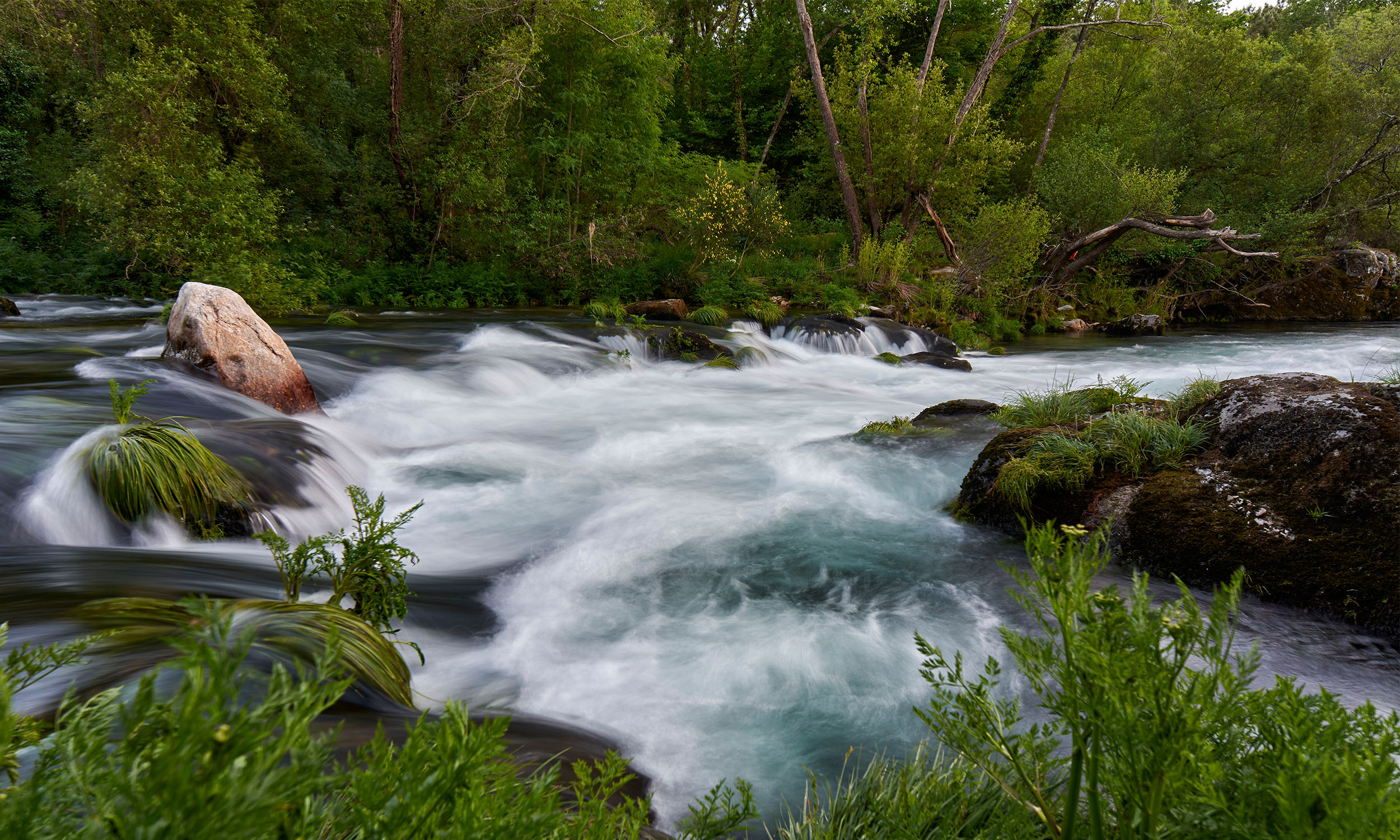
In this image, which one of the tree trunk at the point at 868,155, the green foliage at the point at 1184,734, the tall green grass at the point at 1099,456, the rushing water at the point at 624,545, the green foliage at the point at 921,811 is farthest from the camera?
the tree trunk at the point at 868,155

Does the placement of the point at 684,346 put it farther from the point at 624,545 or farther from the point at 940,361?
the point at 624,545

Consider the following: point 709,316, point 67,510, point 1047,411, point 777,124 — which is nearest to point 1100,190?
point 777,124

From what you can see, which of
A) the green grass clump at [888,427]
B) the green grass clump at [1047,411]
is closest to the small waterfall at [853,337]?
the green grass clump at [888,427]

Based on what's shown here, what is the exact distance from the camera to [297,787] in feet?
3.11

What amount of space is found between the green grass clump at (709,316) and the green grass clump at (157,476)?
1240 cm

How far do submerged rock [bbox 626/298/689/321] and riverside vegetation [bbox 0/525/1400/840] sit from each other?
15.0m

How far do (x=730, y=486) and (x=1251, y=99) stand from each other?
28305mm

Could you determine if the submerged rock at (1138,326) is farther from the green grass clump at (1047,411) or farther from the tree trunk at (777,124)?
the green grass clump at (1047,411)

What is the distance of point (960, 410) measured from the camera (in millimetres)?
8656

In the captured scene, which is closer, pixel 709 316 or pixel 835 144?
pixel 709 316

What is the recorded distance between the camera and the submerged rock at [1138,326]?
20.9m

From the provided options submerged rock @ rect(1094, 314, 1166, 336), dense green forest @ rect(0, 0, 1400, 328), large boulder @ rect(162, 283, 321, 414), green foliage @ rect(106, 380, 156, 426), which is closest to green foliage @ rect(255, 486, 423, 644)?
green foliage @ rect(106, 380, 156, 426)

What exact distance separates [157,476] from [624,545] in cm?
321

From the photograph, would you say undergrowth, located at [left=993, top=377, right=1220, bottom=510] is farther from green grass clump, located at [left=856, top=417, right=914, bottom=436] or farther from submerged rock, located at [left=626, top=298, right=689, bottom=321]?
submerged rock, located at [left=626, top=298, right=689, bottom=321]
